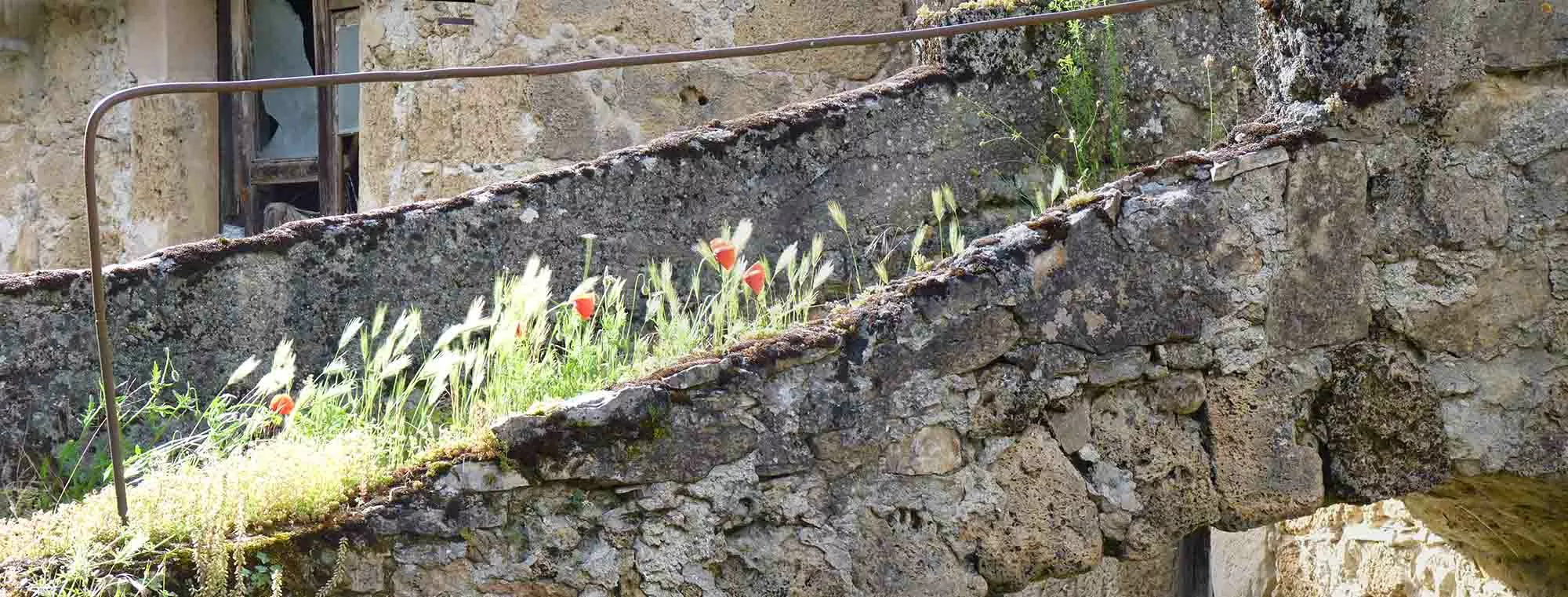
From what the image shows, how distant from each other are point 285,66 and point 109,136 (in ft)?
2.80

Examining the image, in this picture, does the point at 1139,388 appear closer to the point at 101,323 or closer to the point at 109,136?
the point at 101,323

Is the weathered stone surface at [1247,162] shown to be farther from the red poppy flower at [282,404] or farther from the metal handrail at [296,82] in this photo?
the red poppy flower at [282,404]

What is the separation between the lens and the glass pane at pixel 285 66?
22.0 ft

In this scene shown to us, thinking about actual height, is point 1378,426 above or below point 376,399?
above

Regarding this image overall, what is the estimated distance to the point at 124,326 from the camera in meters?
3.63

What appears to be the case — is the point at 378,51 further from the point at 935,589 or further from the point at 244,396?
the point at 935,589

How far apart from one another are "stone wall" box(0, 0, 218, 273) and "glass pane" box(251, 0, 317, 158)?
223 millimetres

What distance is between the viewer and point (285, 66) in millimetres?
6785

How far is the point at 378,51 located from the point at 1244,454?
4.15 m

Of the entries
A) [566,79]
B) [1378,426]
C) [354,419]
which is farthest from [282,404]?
[566,79]

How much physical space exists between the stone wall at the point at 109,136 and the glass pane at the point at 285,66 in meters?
0.22

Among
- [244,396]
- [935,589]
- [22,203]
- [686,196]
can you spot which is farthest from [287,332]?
[22,203]

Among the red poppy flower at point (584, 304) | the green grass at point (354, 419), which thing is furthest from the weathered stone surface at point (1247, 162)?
the red poppy flower at point (584, 304)

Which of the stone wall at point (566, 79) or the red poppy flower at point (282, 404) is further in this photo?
the stone wall at point (566, 79)
